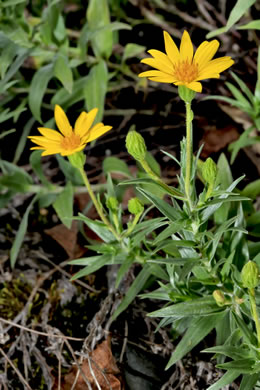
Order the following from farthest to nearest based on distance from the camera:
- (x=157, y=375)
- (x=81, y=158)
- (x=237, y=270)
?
(x=157, y=375) → (x=237, y=270) → (x=81, y=158)

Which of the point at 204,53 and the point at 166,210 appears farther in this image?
the point at 166,210

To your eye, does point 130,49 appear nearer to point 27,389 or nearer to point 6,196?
point 6,196

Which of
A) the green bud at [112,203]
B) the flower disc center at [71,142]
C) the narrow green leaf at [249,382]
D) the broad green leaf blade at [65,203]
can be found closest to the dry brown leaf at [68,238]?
the broad green leaf blade at [65,203]

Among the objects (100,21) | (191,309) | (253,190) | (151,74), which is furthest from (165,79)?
(100,21)

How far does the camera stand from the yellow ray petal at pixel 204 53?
1322 millimetres

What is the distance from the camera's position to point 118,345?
1.80m

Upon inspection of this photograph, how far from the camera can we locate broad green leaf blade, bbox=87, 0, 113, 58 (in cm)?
229

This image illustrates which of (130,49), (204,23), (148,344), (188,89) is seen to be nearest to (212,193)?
(188,89)

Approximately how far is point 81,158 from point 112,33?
122cm

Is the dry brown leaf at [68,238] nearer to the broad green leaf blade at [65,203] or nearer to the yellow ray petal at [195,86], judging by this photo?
the broad green leaf blade at [65,203]

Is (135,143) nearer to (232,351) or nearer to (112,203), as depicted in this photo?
(112,203)

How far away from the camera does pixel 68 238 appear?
2.16m

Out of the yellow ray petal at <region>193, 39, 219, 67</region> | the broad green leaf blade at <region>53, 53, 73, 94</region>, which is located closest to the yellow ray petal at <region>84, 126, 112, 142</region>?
the yellow ray petal at <region>193, 39, 219, 67</region>

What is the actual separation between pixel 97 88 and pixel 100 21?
1.00ft
